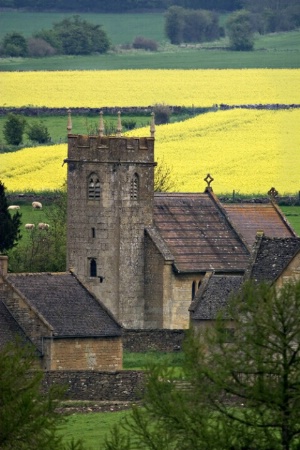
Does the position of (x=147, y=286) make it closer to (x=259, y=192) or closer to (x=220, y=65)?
(x=259, y=192)

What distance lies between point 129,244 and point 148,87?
74.8 m

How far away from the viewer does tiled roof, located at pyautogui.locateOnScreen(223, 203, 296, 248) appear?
78.4 metres

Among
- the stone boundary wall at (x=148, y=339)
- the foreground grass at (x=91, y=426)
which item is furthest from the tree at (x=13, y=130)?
the foreground grass at (x=91, y=426)

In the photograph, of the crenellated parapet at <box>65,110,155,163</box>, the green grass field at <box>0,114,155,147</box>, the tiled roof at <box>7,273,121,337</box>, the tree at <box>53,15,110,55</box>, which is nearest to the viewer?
the tiled roof at <box>7,273,121,337</box>

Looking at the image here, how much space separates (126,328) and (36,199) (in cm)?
3156

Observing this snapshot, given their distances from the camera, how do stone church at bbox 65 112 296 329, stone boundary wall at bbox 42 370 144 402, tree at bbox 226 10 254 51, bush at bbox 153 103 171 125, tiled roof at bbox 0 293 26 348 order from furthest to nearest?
tree at bbox 226 10 254 51
bush at bbox 153 103 171 125
stone church at bbox 65 112 296 329
tiled roof at bbox 0 293 26 348
stone boundary wall at bbox 42 370 144 402

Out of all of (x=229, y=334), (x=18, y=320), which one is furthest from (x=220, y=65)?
(x=229, y=334)

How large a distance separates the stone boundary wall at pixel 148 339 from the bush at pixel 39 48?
110470mm

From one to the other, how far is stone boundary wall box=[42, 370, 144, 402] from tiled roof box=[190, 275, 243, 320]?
26.0ft

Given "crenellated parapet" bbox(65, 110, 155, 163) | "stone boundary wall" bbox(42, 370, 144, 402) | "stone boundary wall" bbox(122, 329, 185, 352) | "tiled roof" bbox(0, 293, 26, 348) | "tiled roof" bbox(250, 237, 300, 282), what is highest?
"crenellated parapet" bbox(65, 110, 155, 163)

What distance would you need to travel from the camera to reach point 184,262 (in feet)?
246

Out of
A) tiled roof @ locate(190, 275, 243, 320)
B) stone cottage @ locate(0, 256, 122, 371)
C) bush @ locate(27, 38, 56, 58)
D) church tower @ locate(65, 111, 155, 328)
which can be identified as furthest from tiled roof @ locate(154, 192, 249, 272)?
bush @ locate(27, 38, 56, 58)

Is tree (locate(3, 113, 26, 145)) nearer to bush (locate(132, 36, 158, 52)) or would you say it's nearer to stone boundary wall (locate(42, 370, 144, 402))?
bush (locate(132, 36, 158, 52))

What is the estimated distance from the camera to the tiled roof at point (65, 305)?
62.4 m
